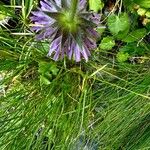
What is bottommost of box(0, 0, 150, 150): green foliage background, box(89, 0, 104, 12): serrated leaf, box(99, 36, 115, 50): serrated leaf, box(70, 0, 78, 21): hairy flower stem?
box(0, 0, 150, 150): green foliage background

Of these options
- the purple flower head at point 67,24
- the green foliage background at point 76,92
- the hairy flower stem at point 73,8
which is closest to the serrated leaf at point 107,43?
the green foliage background at point 76,92

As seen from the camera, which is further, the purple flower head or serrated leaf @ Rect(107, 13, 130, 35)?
serrated leaf @ Rect(107, 13, 130, 35)

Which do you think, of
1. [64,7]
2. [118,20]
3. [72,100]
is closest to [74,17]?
[64,7]

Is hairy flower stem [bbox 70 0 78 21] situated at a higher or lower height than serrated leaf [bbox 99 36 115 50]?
higher

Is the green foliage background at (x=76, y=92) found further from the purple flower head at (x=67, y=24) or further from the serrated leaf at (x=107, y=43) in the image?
the purple flower head at (x=67, y=24)

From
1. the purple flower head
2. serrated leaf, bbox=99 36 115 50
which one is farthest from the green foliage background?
the purple flower head

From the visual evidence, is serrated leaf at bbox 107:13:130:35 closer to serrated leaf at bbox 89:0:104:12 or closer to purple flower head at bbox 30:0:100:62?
serrated leaf at bbox 89:0:104:12

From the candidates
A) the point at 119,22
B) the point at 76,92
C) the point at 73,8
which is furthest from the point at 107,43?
the point at 73,8
